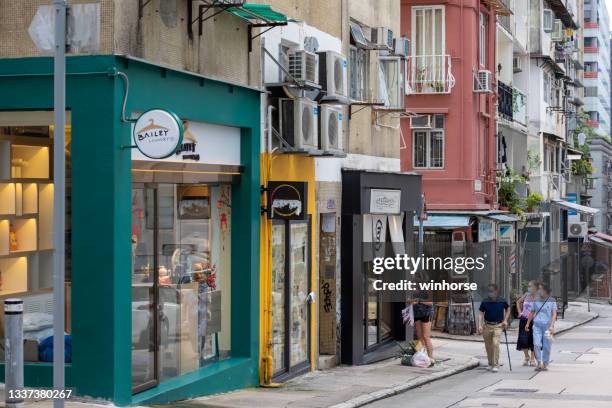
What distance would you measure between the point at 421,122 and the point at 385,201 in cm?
1091

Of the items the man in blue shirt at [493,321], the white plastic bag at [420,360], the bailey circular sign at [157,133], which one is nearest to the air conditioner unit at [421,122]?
the man in blue shirt at [493,321]

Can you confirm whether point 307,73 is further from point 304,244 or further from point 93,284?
point 93,284

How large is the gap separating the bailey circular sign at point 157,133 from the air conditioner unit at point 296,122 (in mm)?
5614

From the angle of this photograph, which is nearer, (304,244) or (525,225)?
(304,244)

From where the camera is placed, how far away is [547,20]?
49.5 metres

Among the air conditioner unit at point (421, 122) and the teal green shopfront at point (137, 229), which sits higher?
the air conditioner unit at point (421, 122)

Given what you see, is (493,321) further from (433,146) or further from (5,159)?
(5,159)

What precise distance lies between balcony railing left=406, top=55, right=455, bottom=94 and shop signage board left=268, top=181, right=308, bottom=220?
16.1m

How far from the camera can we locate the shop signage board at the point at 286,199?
18547mm

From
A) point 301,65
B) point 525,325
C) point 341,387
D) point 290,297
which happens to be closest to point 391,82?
point 525,325

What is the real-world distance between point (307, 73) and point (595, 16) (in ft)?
340

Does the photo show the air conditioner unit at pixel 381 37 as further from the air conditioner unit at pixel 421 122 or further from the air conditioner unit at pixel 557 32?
the air conditioner unit at pixel 557 32

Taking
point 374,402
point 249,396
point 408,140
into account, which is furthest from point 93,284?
point 408,140

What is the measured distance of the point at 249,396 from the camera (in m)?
17.1
